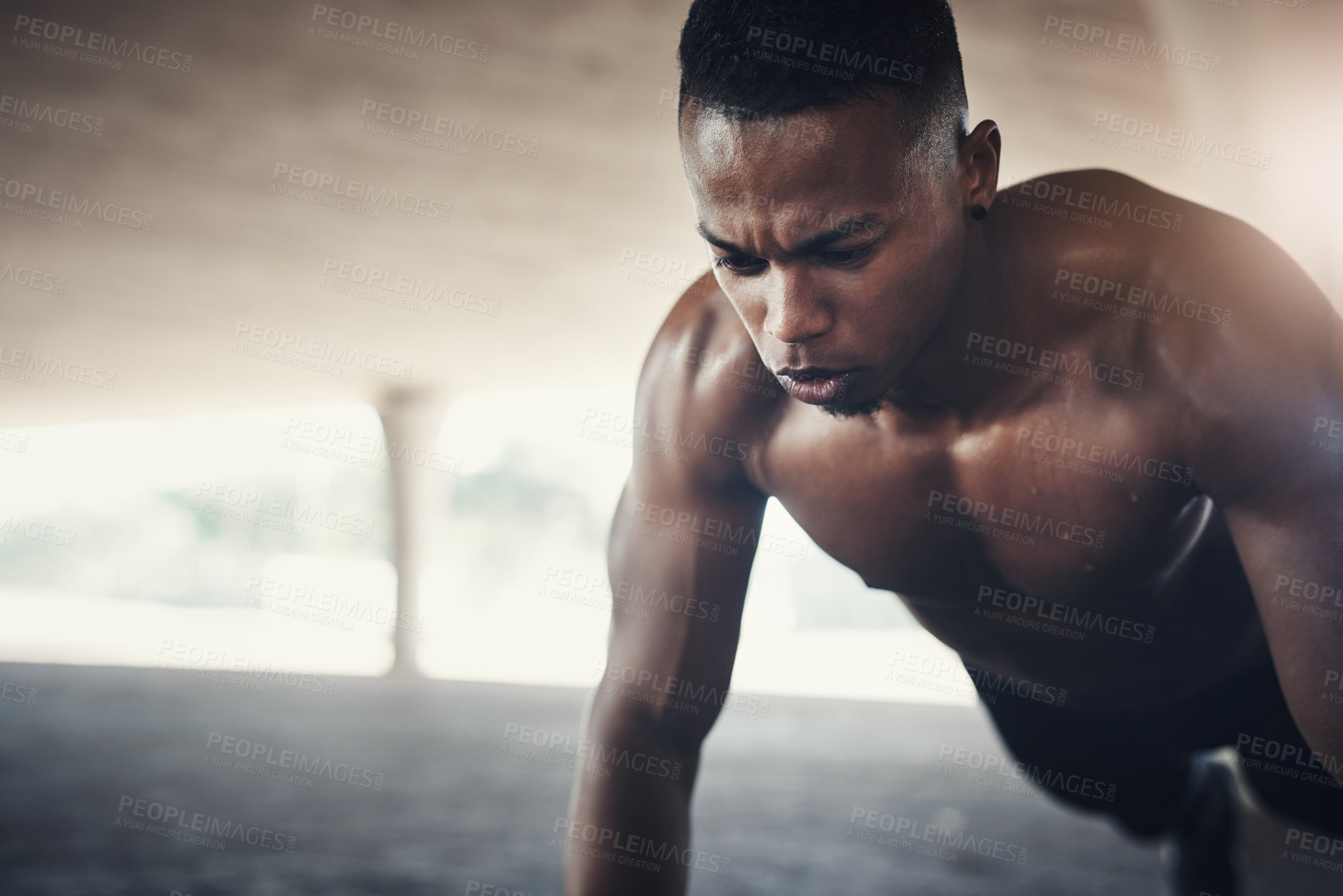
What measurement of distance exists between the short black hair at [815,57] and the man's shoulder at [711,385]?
17.2 inches

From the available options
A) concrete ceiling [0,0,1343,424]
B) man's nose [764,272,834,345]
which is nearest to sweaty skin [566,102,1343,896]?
man's nose [764,272,834,345]

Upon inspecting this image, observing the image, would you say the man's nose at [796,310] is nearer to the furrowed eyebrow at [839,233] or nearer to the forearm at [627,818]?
the furrowed eyebrow at [839,233]

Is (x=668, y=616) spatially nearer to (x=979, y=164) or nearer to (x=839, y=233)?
(x=839, y=233)

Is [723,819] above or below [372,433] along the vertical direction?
below

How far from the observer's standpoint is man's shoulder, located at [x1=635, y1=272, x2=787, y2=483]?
1548 millimetres

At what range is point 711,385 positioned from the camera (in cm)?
156

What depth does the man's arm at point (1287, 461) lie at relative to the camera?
1.16 m

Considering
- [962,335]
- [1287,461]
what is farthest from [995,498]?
[1287,461]

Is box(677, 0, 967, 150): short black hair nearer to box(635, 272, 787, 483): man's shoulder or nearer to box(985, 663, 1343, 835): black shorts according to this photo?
box(635, 272, 787, 483): man's shoulder

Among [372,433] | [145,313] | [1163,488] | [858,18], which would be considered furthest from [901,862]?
[372,433]

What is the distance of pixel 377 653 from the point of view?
45.8 ft

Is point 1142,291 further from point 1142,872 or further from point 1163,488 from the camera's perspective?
point 1142,872

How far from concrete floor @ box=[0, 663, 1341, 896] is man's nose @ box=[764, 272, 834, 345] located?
2.27 m

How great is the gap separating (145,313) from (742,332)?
26.1ft
